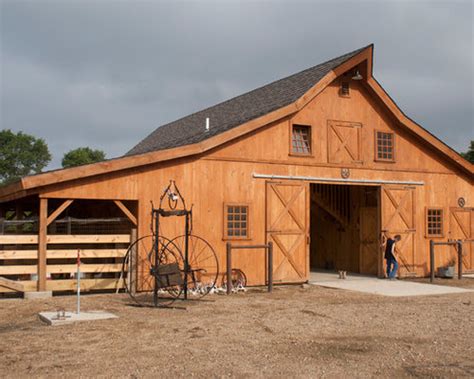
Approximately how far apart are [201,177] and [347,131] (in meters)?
5.10

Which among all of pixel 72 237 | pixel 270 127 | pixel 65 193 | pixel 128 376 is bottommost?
pixel 128 376

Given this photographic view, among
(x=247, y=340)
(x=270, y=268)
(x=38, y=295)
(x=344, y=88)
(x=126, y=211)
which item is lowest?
(x=247, y=340)

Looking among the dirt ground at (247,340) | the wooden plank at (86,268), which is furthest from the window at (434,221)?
the wooden plank at (86,268)

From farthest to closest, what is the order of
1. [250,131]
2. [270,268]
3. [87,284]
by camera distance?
[250,131] < [270,268] < [87,284]

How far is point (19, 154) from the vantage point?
223ft

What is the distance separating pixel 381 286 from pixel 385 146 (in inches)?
186

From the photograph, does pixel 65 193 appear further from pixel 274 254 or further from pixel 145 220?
pixel 274 254

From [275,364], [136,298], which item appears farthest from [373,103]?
[275,364]

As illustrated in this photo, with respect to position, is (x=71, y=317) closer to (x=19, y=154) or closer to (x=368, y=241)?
(x=368, y=241)

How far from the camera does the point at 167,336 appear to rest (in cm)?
916

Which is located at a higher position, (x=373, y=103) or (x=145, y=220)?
(x=373, y=103)

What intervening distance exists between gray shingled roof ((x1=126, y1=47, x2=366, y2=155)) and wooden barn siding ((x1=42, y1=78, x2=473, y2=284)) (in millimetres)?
684

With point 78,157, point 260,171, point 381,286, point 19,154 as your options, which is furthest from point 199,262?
point 19,154

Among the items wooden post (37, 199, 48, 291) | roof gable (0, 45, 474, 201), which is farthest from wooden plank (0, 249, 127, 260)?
roof gable (0, 45, 474, 201)
